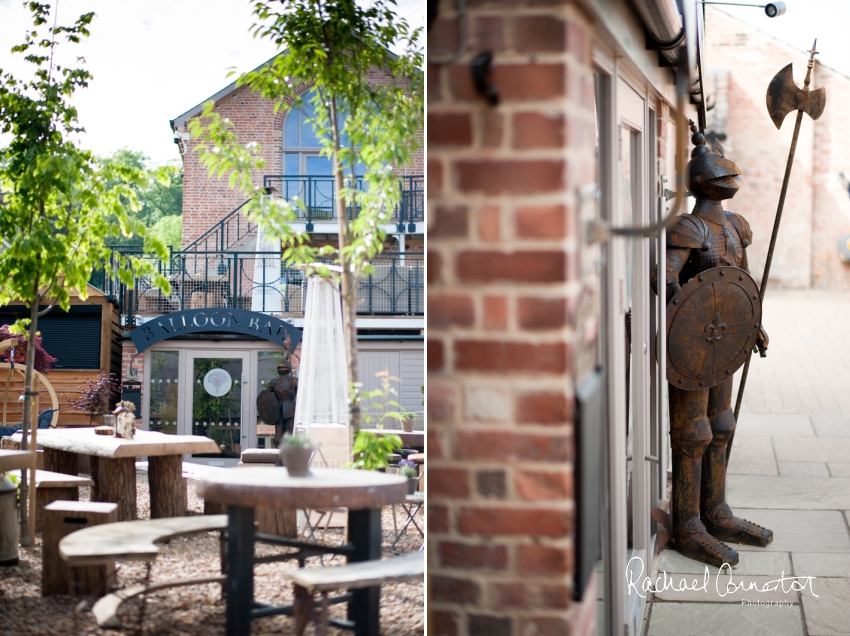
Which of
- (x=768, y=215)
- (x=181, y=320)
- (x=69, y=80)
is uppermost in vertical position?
(x=768, y=215)

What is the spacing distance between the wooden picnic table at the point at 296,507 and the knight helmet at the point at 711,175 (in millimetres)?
2714

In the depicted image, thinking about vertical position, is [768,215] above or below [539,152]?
above

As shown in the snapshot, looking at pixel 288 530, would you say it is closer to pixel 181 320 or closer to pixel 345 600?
pixel 345 600

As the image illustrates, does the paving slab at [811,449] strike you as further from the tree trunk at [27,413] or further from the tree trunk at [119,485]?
the tree trunk at [27,413]

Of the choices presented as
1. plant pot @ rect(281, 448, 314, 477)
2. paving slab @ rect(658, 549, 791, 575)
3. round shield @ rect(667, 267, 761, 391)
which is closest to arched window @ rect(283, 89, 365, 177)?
plant pot @ rect(281, 448, 314, 477)

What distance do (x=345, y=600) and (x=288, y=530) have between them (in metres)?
0.22

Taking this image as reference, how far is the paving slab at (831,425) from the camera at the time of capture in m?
7.32

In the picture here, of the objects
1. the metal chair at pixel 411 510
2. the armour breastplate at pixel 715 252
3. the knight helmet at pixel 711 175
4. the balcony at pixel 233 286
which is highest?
the knight helmet at pixel 711 175

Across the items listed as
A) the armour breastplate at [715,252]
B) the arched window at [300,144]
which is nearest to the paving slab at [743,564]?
the armour breastplate at [715,252]

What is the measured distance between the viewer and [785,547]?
4.57m

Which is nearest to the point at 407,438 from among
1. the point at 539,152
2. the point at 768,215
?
the point at 539,152

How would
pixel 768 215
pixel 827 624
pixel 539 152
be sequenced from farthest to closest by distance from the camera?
pixel 768 215
pixel 827 624
pixel 539 152

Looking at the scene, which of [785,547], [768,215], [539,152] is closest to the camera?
[539,152]

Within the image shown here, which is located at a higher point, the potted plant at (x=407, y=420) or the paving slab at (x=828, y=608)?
the potted plant at (x=407, y=420)
